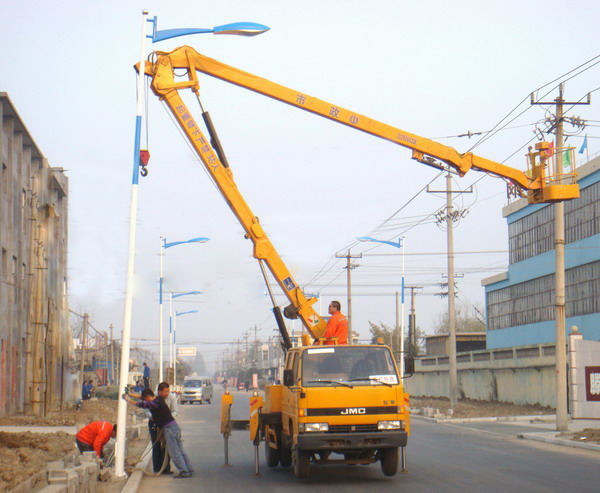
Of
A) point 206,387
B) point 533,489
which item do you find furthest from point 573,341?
point 206,387

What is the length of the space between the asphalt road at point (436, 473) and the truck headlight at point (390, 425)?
2.98 feet

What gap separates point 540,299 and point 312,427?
42.7 metres

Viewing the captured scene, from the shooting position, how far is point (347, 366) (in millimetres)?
15234

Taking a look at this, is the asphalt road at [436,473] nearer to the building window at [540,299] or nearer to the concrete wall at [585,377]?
the concrete wall at [585,377]

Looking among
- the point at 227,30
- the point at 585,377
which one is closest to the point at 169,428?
the point at 227,30

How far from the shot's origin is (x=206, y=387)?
228ft

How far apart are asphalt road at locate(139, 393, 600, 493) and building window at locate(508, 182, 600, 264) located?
23522mm

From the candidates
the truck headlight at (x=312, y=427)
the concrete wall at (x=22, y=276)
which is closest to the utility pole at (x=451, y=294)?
the concrete wall at (x=22, y=276)

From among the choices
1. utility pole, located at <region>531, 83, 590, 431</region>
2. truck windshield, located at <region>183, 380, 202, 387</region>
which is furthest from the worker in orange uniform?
truck windshield, located at <region>183, 380, 202, 387</region>

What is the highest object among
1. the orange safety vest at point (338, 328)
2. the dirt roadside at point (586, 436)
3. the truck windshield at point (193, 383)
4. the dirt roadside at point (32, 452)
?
the orange safety vest at point (338, 328)

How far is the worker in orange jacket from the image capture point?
16.2 metres

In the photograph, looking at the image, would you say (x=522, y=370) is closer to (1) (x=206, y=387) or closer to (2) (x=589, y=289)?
(2) (x=589, y=289)

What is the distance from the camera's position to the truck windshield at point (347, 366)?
15.1m

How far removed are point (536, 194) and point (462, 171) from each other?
2345mm
